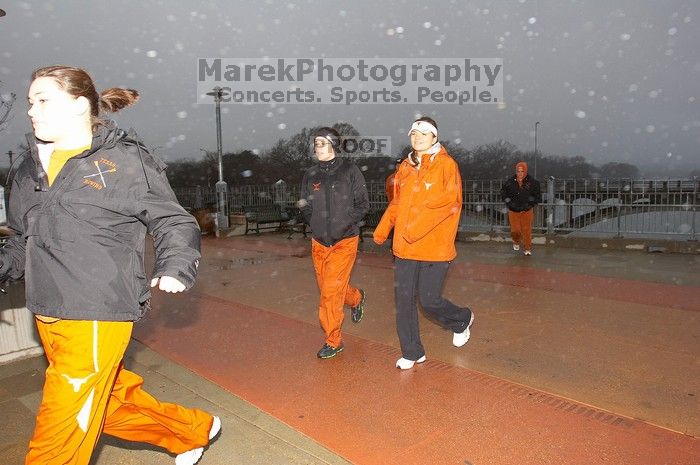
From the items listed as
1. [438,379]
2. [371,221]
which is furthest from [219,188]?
[438,379]

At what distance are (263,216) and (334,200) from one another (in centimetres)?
1166

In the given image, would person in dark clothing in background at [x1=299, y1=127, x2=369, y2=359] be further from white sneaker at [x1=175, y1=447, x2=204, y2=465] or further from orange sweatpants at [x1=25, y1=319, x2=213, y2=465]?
orange sweatpants at [x1=25, y1=319, x2=213, y2=465]

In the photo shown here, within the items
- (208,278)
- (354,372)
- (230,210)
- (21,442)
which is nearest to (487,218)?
(208,278)

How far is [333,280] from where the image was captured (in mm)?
4469

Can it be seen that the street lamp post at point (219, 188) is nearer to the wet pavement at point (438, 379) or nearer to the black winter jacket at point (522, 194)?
the black winter jacket at point (522, 194)

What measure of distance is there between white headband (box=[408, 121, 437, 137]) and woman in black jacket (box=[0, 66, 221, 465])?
228 cm

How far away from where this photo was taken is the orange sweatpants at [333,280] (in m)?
4.46

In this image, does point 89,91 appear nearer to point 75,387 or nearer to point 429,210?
point 75,387

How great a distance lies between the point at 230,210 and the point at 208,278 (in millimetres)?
9639

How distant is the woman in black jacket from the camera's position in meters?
2.07

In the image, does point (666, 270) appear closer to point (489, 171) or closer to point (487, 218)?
point (487, 218)

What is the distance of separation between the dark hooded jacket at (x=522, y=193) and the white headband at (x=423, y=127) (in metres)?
7.00

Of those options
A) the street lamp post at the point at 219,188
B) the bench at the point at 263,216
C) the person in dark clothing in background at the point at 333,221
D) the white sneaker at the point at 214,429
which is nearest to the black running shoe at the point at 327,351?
the person in dark clothing in background at the point at 333,221

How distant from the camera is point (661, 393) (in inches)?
146
